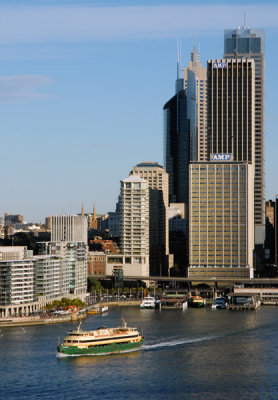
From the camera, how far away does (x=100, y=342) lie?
120 m

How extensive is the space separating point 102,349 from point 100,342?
941 mm

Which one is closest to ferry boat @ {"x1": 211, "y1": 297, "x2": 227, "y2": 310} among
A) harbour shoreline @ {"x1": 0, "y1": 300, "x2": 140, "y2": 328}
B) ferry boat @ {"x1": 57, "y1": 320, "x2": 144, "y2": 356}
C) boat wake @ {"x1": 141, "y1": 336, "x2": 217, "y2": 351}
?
harbour shoreline @ {"x1": 0, "y1": 300, "x2": 140, "y2": 328}

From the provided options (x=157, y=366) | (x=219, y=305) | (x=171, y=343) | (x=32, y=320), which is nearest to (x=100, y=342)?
(x=171, y=343)

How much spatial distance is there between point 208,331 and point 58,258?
64.0m

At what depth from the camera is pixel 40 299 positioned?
183250 mm

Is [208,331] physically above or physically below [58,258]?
below

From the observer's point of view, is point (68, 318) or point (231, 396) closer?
point (231, 396)

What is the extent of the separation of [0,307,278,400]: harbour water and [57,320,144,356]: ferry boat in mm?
1578

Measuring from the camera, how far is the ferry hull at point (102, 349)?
117250 millimetres

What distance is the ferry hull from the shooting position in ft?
385

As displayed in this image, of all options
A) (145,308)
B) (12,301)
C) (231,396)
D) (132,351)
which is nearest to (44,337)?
(132,351)

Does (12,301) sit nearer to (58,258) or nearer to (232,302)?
(58,258)

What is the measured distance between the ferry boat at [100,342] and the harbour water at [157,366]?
158 centimetres

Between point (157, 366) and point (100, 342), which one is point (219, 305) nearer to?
point (100, 342)
